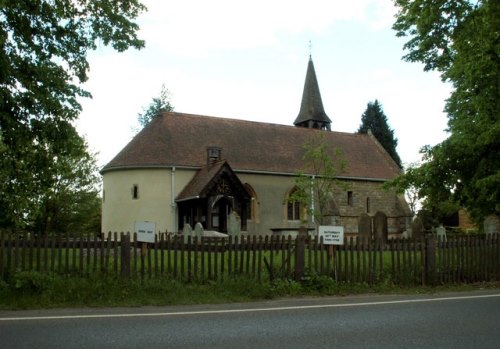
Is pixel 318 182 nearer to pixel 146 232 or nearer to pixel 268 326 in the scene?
pixel 146 232

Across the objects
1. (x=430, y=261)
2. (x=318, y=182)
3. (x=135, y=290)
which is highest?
(x=318, y=182)

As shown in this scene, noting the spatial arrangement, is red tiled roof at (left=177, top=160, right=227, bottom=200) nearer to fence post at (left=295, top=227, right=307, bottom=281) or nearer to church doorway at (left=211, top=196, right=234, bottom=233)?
church doorway at (left=211, top=196, right=234, bottom=233)

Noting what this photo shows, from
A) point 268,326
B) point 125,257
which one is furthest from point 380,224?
point 268,326

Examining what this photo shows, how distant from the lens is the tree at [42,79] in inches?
598

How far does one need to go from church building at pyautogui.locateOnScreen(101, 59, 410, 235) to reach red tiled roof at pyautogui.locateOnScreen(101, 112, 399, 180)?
0.07 metres

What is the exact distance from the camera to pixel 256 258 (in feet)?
40.5

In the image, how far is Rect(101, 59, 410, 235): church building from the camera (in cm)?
3250

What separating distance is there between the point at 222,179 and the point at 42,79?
1761 cm

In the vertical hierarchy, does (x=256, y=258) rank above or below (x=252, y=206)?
below

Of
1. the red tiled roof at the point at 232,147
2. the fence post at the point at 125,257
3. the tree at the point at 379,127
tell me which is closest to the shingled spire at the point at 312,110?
the red tiled roof at the point at 232,147

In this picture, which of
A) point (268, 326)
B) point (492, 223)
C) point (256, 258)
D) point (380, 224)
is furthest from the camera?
point (380, 224)

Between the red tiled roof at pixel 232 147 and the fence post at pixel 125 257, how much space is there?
22877mm

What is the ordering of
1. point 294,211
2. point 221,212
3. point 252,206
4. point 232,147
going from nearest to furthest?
1. point 221,212
2. point 252,206
3. point 232,147
4. point 294,211

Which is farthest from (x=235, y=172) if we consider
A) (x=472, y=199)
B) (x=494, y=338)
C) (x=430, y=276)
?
(x=494, y=338)
